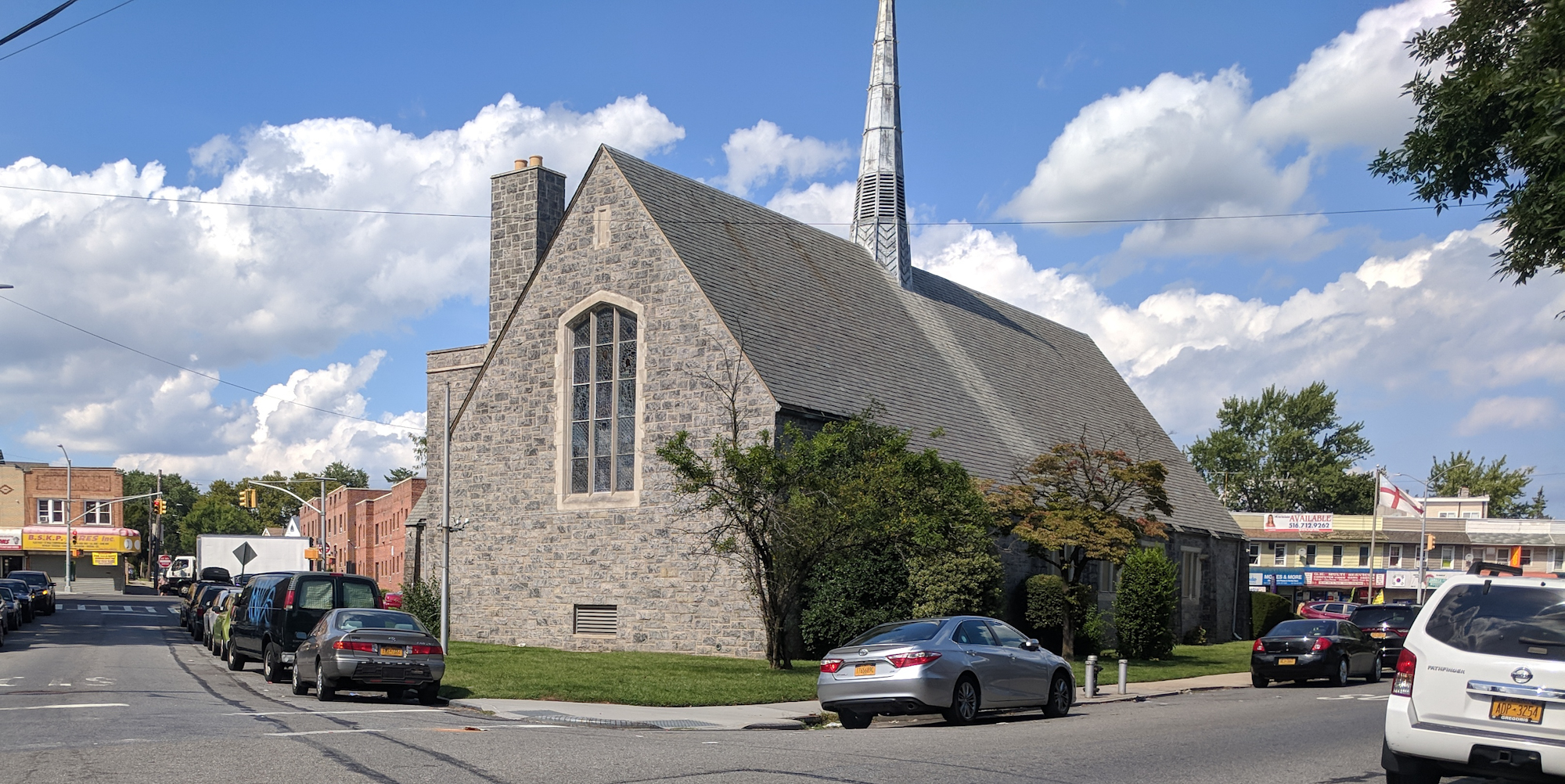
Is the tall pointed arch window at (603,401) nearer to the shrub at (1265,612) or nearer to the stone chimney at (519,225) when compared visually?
the stone chimney at (519,225)

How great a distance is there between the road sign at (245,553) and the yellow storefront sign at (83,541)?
152 feet

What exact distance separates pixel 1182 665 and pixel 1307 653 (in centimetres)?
565

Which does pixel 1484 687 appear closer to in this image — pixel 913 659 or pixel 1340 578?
pixel 913 659

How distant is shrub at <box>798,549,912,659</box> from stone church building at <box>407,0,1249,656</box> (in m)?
1.48

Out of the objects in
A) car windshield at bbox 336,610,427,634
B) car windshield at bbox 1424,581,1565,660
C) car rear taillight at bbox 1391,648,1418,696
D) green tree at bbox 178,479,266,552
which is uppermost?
car windshield at bbox 1424,581,1565,660

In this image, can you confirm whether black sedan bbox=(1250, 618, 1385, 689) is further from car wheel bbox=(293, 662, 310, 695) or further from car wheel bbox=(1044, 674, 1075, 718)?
car wheel bbox=(293, 662, 310, 695)

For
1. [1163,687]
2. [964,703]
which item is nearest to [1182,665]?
[1163,687]

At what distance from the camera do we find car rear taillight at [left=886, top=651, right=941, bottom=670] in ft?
53.6

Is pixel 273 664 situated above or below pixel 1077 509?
below

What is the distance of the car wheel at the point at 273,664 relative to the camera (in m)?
22.2

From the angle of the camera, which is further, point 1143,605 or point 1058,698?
point 1143,605

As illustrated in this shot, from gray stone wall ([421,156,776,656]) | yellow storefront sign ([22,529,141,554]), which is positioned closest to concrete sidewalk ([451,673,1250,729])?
gray stone wall ([421,156,776,656])

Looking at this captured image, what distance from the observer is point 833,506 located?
24531 mm

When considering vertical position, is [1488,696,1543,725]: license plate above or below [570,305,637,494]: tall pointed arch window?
below
